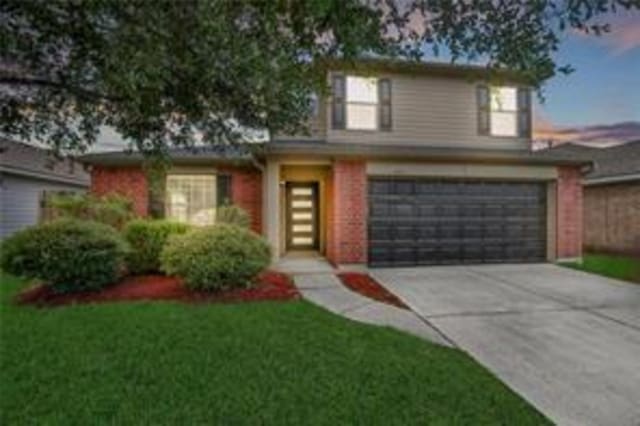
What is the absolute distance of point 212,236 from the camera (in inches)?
420

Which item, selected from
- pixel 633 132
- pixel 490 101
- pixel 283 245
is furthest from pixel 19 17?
pixel 633 132

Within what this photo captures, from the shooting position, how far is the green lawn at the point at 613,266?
1330 centimetres

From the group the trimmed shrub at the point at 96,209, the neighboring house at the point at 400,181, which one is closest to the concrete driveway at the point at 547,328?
the neighboring house at the point at 400,181

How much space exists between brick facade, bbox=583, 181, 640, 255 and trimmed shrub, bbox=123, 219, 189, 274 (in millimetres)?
15035

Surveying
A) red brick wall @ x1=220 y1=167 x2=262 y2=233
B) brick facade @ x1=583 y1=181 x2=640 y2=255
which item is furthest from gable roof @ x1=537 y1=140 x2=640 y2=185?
red brick wall @ x1=220 y1=167 x2=262 y2=233

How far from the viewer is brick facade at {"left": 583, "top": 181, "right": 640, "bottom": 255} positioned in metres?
17.7

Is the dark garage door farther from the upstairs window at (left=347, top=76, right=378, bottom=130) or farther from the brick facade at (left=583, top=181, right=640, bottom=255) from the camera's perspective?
the brick facade at (left=583, top=181, right=640, bottom=255)

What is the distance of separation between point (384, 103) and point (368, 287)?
687 cm

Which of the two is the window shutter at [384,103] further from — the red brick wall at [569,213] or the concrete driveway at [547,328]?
the red brick wall at [569,213]

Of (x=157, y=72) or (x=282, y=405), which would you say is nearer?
(x=157, y=72)

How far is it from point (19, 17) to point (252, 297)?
6346mm

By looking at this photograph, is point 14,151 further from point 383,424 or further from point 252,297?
point 383,424

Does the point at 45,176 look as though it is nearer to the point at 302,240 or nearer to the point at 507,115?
the point at 302,240

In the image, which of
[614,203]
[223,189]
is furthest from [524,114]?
[223,189]
